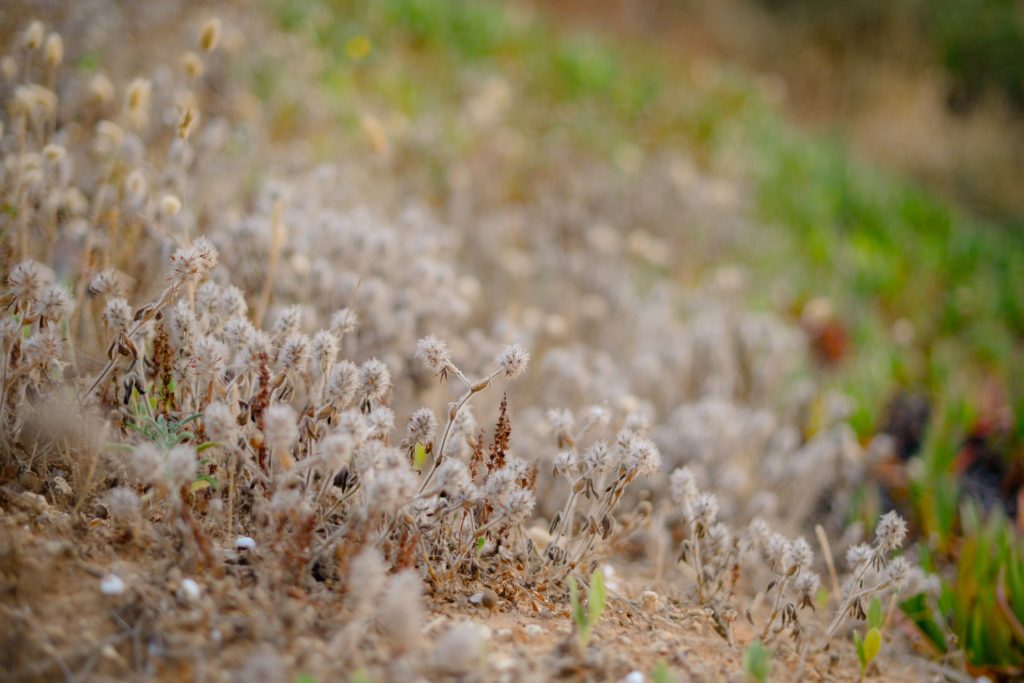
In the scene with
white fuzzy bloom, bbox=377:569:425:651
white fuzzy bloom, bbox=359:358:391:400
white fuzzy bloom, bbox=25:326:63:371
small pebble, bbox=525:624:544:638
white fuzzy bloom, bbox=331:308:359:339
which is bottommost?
white fuzzy bloom, bbox=377:569:425:651

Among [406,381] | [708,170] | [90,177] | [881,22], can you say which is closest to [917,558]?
[406,381]


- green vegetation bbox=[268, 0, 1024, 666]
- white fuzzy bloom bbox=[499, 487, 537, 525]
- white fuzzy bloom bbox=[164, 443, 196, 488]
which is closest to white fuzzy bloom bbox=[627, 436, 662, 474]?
white fuzzy bloom bbox=[499, 487, 537, 525]

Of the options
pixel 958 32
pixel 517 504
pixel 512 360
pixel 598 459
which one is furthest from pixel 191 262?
pixel 958 32

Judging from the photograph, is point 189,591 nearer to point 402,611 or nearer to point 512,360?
point 402,611

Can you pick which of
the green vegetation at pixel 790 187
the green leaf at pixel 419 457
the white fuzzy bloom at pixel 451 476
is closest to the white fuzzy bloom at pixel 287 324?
the green leaf at pixel 419 457

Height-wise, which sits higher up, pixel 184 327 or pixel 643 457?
pixel 184 327

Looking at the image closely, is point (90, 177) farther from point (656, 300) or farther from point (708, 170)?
point (708, 170)

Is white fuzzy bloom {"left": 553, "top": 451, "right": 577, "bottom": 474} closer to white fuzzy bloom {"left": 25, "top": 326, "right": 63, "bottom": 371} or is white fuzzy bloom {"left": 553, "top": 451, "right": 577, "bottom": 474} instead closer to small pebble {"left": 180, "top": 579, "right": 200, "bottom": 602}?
small pebble {"left": 180, "top": 579, "right": 200, "bottom": 602}

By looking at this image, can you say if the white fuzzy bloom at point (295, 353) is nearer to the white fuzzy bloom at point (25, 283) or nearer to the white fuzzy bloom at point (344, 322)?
the white fuzzy bloom at point (344, 322)
